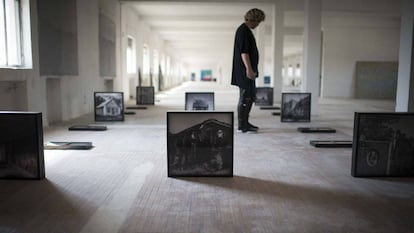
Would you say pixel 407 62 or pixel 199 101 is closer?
pixel 407 62

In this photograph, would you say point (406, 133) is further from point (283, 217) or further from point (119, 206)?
point (119, 206)

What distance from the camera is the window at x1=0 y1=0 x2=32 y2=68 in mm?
5480

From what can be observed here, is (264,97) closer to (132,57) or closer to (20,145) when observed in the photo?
(132,57)

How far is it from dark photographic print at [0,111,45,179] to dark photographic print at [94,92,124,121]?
12.2 feet

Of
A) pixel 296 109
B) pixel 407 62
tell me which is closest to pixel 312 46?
pixel 296 109

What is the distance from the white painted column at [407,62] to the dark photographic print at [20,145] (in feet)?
14.8

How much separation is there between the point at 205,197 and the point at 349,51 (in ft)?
52.4

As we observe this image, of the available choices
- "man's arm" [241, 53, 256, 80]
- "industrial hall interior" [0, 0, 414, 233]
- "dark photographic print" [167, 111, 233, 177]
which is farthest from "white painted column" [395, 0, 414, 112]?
"dark photographic print" [167, 111, 233, 177]

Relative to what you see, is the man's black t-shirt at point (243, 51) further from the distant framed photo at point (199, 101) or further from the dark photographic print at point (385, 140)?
the dark photographic print at point (385, 140)

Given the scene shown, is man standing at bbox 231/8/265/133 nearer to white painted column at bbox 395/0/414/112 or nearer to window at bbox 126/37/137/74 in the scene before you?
white painted column at bbox 395/0/414/112

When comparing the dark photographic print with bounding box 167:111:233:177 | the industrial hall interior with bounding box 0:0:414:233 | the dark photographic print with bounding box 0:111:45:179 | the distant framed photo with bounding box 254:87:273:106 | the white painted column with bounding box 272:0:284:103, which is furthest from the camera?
the white painted column with bounding box 272:0:284:103

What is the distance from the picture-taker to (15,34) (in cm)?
565

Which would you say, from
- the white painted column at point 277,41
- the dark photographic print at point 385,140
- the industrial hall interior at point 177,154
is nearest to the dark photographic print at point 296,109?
the industrial hall interior at point 177,154

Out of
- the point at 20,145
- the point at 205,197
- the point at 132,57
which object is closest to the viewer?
the point at 205,197
